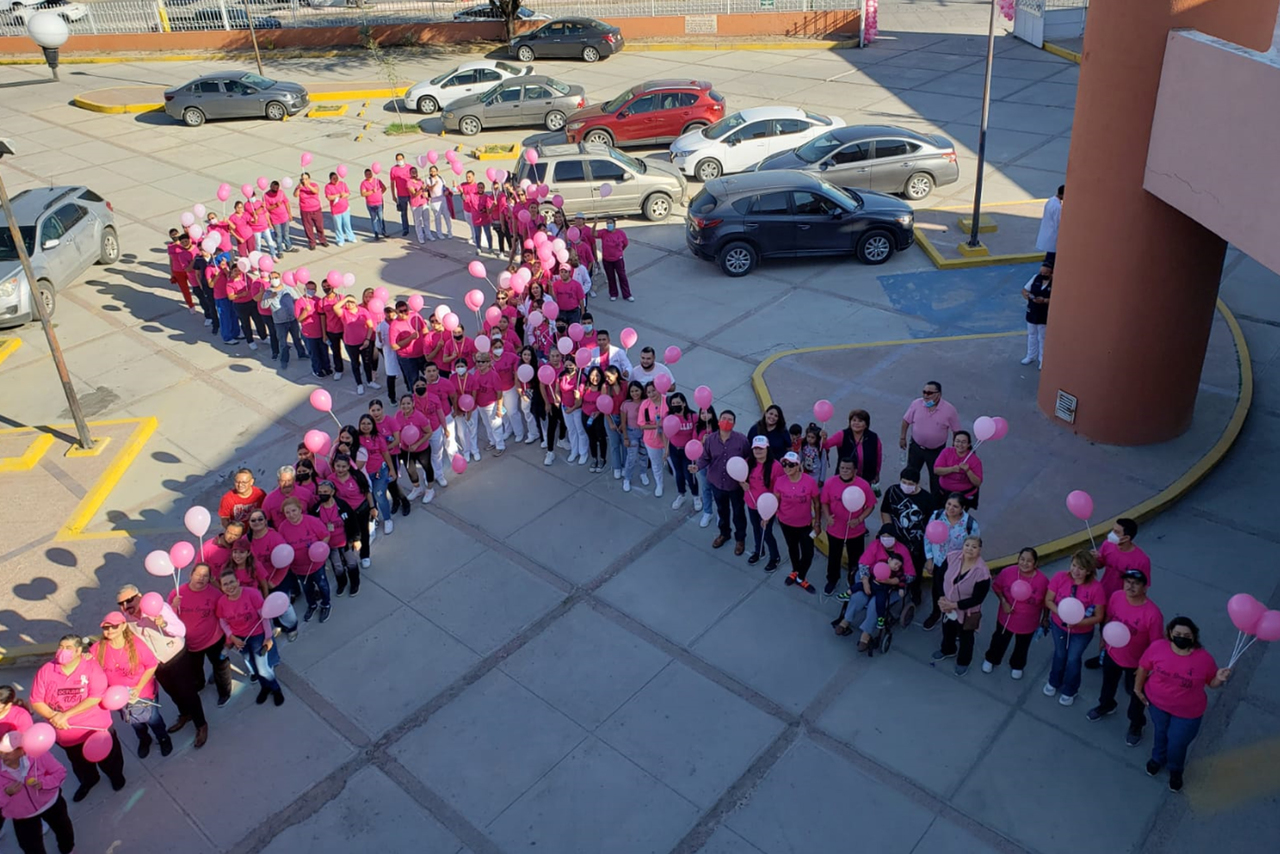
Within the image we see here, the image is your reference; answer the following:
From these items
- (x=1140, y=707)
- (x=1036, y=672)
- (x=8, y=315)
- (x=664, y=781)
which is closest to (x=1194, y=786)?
(x=1140, y=707)

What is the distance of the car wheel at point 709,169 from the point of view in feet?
65.1

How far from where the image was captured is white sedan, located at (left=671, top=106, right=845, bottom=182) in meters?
19.7

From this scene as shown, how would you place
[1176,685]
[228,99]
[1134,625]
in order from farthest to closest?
[228,99] < [1134,625] < [1176,685]

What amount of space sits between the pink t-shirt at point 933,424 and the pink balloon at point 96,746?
7550 mm

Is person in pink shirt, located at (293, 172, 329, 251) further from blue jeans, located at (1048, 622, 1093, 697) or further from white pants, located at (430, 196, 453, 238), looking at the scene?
blue jeans, located at (1048, 622, 1093, 697)

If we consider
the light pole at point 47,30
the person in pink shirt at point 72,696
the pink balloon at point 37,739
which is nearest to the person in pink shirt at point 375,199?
the person in pink shirt at point 72,696

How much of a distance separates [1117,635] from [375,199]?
14756 millimetres

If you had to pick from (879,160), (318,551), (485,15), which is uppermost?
(485,15)

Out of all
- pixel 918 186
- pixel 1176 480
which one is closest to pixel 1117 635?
pixel 1176 480

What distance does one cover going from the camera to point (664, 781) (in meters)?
7.50

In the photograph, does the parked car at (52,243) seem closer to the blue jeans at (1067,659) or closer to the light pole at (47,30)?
the blue jeans at (1067,659)

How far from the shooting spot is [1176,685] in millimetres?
6703

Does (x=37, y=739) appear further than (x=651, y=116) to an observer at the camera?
No

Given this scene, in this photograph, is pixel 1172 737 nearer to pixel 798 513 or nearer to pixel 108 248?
pixel 798 513
